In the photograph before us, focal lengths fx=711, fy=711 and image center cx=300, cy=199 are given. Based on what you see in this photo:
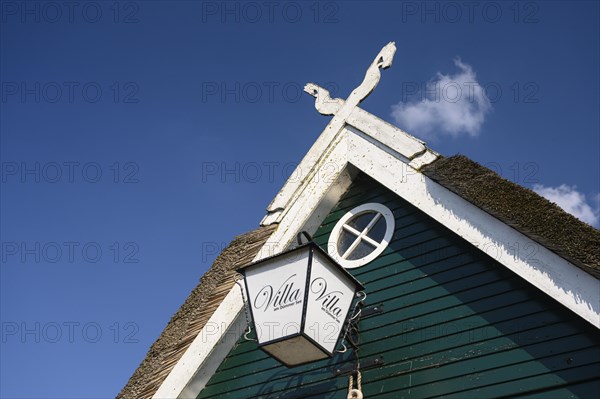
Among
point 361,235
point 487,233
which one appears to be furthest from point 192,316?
point 487,233

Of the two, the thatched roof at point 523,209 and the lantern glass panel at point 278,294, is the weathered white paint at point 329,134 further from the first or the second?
the lantern glass panel at point 278,294

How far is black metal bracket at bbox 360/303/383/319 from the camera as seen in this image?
5.94m

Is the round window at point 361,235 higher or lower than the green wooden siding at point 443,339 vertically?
higher

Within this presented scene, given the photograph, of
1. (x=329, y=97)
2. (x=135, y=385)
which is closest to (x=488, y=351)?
(x=329, y=97)

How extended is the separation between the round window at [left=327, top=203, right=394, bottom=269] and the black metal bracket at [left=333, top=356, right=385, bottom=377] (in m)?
0.94

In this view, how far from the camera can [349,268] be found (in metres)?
6.38

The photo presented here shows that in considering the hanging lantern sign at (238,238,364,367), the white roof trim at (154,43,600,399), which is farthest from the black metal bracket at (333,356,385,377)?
the white roof trim at (154,43,600,399)

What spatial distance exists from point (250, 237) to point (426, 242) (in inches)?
84.0

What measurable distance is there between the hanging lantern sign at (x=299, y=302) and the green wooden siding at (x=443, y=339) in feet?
1.84

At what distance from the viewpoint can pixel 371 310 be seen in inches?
236

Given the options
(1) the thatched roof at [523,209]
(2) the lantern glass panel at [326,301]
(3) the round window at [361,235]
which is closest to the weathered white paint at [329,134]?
(3) the round window at [361,235]

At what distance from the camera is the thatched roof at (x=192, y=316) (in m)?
6.66

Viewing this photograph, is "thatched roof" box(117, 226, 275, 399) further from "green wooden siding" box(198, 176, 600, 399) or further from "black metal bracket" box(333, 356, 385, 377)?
"black metal bracket" box(333, 356, 385, 377)

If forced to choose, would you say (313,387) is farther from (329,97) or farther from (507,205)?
(329,97)
